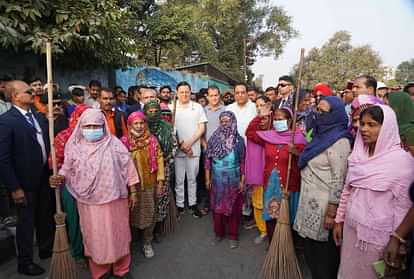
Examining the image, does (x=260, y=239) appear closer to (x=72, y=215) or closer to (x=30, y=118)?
(x=72, y=215)

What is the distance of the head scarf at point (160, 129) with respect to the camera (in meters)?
3.51

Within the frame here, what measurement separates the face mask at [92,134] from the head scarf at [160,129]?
0.95 m

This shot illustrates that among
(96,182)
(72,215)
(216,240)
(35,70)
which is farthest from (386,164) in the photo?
(35,70)

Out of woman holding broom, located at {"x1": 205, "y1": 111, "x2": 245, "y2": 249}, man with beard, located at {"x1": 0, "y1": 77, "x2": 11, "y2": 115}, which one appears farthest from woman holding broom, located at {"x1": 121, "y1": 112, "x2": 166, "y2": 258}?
man with beard, located at {"x1": 0, "y1": 77, "x2": 11, "y2": 115}

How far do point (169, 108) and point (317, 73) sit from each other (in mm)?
29468

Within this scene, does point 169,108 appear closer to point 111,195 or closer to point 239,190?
point 239,190

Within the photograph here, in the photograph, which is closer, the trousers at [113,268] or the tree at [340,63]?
the trousers at [113,268]

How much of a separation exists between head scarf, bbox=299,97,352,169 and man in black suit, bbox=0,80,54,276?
2736 millimetres

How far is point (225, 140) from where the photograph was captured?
3.50 metres

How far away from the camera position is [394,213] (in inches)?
71.2

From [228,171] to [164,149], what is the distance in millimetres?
859

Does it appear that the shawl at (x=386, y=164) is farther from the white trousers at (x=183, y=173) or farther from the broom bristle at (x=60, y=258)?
the white trousers at (x=183, y=173)

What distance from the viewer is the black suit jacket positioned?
8.85 ft

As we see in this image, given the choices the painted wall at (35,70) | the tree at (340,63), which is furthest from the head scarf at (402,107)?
the tree at (340,63)
